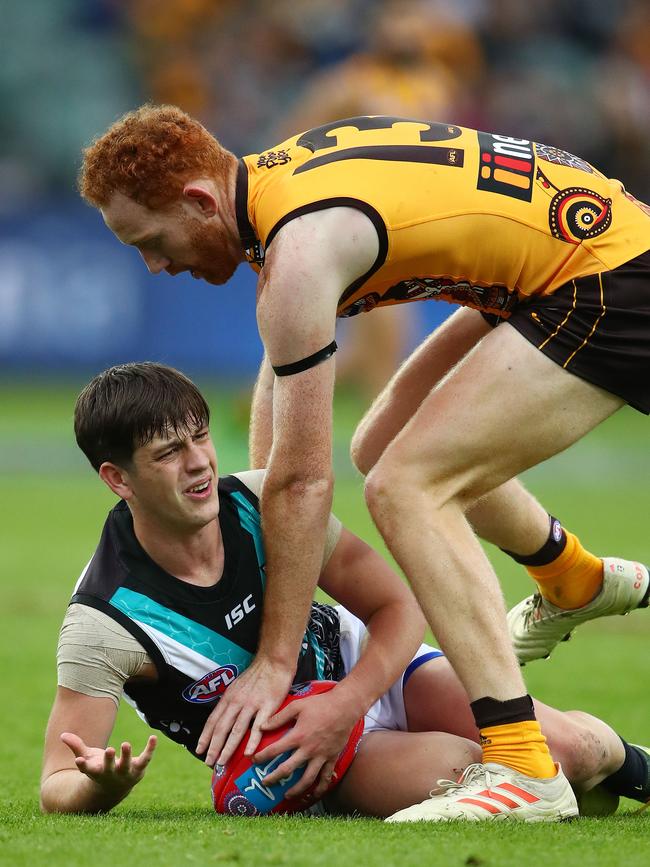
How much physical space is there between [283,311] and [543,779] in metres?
1.42

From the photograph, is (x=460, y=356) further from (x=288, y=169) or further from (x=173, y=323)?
(x=173, y=323)

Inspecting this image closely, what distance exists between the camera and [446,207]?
4.13 m

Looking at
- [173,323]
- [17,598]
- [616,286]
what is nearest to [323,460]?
[616,286]

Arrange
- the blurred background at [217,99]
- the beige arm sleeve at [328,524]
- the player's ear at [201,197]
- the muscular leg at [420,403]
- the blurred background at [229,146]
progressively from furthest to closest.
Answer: the blurred background at [217,99] < the blurred background at [229,146] < the muscular leg at [420,403] < the beige arm sleeve at [328,524] < the player's ear at [201,197]

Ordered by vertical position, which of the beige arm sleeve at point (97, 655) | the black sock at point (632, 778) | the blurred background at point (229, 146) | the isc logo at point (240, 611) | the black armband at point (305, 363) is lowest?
the black sock at point (632, 778)

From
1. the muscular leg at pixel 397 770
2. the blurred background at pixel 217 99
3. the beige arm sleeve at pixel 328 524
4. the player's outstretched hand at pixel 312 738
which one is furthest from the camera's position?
the blurred background at pixel 217 99

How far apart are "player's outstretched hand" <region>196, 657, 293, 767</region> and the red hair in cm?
134

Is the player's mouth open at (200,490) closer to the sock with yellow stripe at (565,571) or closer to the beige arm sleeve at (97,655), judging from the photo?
the beige arm sleeve at (97,655)

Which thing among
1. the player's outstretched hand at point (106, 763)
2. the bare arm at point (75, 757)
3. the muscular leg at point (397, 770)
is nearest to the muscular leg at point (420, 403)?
the muscular leg at point (397, 770)

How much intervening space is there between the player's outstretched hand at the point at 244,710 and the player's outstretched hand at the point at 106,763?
0.35m

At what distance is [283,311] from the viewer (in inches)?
155

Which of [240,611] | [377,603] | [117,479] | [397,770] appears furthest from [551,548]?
[117,479]

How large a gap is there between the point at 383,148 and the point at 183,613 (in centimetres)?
142

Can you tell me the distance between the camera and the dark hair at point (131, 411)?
398cm
